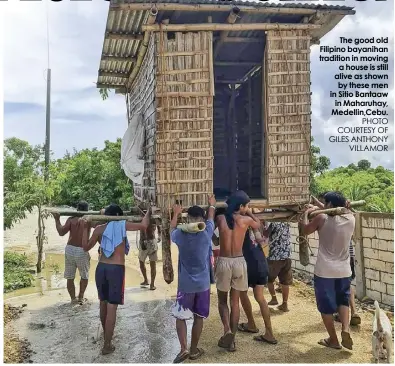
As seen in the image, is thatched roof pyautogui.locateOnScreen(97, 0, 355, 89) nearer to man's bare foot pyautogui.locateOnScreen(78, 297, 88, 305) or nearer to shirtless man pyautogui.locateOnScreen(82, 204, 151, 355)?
shirtless man pyautogui.locateOnScreen(82, 204, 151, 355)

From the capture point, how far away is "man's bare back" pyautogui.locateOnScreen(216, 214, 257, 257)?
18.3 feet

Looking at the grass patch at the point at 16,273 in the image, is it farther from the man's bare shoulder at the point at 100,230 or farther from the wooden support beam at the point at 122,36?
the wooden support beam at the point at 122,36

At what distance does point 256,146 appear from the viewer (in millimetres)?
7676

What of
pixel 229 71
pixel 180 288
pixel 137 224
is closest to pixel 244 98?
pixel 229 71

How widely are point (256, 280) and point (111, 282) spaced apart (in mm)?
1899

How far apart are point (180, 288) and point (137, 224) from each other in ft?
3.47

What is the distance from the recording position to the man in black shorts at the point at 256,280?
5.72 metres

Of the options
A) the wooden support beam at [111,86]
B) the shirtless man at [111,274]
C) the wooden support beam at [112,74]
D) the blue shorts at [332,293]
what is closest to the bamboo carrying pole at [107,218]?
the shirtless man at [111,274]

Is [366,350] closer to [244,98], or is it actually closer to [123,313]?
[123,313]

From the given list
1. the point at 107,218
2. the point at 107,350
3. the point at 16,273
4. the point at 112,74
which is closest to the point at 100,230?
the point at 107,218

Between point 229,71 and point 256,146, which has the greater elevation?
point 229,71

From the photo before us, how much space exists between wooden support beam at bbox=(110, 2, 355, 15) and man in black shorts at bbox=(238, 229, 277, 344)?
290 cm

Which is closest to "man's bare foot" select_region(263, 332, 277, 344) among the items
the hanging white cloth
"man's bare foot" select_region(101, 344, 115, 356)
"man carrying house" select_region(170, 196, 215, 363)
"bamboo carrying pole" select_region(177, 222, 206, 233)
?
"man carrying house" select_region(170, 196, 215, 363)

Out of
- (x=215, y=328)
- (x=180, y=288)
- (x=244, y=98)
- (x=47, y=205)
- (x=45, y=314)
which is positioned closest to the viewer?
(x=180, y=288)
